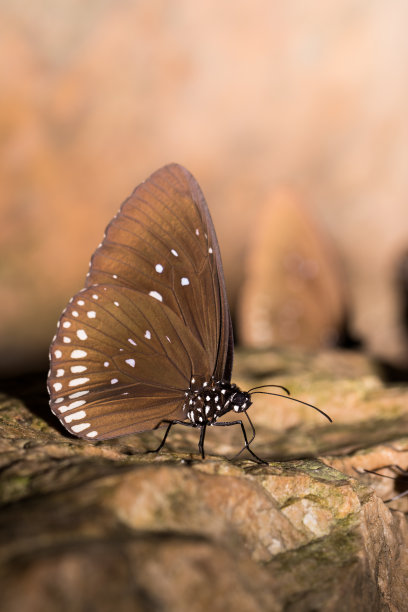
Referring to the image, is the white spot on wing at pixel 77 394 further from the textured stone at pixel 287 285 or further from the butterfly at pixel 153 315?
the textured stone at pixel 287 285

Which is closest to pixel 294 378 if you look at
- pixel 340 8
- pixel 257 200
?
pixel 257 200

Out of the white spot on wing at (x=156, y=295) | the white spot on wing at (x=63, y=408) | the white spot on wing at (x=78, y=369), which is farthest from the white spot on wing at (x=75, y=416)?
the white spot on wing at (x=156, y=295)

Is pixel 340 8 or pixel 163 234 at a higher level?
pixel 340 8

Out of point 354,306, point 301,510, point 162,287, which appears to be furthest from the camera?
point 354,306

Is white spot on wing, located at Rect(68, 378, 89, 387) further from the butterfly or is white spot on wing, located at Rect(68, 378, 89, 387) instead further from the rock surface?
the rock surface

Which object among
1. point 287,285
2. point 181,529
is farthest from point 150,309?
point 287,285

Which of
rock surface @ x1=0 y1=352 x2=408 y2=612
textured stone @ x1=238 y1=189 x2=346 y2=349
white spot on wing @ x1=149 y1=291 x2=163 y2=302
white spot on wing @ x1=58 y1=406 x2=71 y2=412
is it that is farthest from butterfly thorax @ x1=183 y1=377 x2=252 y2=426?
textured stone @ x1=238 y1=189 x2=346 y2=349

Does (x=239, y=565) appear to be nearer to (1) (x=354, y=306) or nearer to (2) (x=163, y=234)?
(2) (x=163, y=234)

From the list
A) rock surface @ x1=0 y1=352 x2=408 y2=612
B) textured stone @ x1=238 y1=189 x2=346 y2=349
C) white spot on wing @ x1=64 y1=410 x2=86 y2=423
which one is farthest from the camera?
textured stone @ x1=238 y1=189 x2=346 y2=349

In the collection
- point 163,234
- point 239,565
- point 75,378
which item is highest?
point 163,234
